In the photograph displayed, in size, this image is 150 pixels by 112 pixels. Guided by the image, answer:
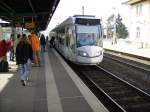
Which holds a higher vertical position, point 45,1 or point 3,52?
point 45,1

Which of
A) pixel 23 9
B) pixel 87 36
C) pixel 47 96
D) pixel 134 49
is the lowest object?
pixel 134 49

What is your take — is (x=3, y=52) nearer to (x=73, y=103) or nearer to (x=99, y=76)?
(x=99, y=76)

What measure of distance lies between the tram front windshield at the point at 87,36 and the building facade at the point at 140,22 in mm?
30704

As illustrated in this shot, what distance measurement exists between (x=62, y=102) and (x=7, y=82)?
447 centimetres

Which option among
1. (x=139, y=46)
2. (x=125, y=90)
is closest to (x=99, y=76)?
(x=125, y=90)

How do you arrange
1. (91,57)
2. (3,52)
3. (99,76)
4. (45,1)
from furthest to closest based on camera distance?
1. (45,1)
2. (91,57)
3. (99,76)
4. (3,52)

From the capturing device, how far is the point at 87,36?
2203 centimetres

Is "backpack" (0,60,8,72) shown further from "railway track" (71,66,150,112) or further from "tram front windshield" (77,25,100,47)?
"tram front windshield" (77,25,100,47)

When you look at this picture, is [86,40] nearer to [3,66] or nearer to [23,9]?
[3,66]

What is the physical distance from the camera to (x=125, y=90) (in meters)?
15.2

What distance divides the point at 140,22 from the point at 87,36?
34.9 m

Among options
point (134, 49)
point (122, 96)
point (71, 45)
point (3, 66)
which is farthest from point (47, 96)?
point (134, 49)

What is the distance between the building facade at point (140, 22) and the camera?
52.9m

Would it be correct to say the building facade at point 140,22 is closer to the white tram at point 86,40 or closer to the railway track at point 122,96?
the white tram at point 86,40
